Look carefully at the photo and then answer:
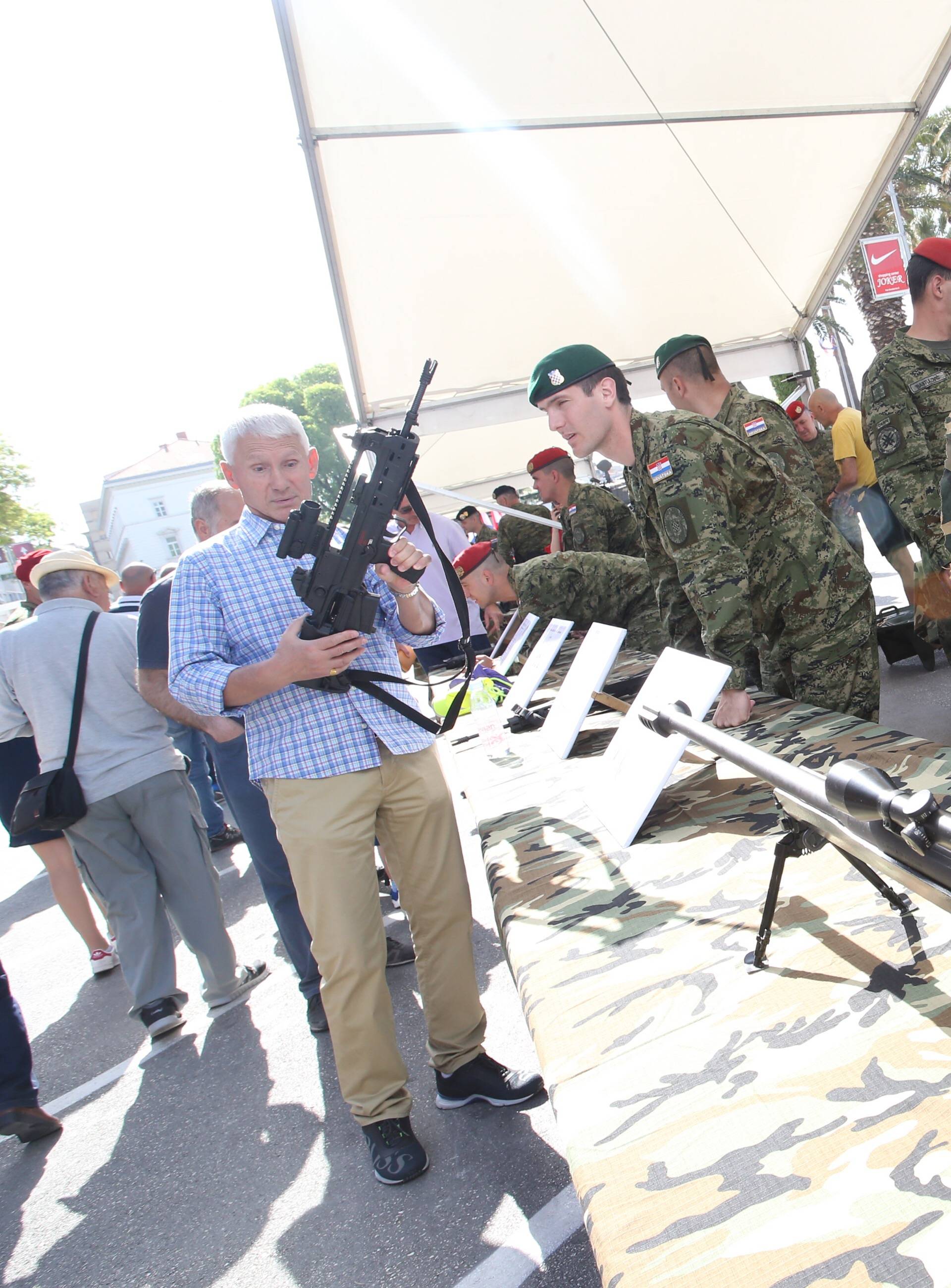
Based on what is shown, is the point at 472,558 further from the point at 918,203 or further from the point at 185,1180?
the point at 918,203

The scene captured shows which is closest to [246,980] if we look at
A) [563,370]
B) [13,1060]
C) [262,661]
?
[13,1060]

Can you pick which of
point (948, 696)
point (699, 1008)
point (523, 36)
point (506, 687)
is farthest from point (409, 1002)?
point (523, 36)

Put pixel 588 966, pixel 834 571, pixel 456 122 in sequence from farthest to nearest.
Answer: pixel 456 122, pixel 834 571, pixel 588 966

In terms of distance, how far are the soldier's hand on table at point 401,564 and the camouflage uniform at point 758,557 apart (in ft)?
2.12

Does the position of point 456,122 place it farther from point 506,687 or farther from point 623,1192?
point 623,1192

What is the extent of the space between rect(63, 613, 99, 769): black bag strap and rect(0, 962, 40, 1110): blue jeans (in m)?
0.71

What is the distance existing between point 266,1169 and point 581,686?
4.89ft

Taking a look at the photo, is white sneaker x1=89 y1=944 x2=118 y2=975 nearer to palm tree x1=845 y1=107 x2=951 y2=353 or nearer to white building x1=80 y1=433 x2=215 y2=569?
palm tree x1=845 y1=107 x2=951 y2=353

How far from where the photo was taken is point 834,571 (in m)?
2.22

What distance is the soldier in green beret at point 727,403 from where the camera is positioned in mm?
3553

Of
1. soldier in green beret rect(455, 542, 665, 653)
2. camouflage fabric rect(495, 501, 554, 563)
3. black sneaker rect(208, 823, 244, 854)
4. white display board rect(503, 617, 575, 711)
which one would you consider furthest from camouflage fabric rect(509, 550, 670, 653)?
black sneaker rect(208, 823, 244, 854)

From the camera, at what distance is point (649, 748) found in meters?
1.61

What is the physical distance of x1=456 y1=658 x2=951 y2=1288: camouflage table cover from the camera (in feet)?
2.29

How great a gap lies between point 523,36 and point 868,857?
434cm
